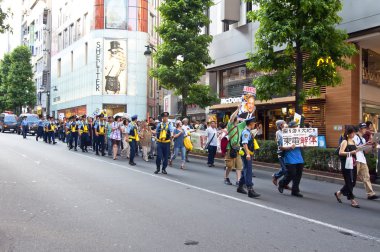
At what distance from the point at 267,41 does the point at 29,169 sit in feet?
30.0

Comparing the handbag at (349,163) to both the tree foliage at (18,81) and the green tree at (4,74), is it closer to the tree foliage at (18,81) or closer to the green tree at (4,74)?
the tree foliage at (18,81)

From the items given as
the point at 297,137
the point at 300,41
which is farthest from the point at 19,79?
the point at 297,137

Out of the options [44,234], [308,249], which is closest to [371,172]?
[308,249]

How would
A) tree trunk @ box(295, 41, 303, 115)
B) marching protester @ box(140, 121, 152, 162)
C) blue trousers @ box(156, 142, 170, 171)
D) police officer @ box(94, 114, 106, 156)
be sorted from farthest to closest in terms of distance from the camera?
police officer @ box(94, 114, 106, 156)
marching protester @ box(140, 121, 152, 162)
tree trunk @ box(295, 41, 303, 115)
blue trousers @ box(156, 142, 170, 171)

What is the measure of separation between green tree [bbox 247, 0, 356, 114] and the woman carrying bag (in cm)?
604

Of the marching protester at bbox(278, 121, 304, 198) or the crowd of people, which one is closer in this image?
the crowd of people

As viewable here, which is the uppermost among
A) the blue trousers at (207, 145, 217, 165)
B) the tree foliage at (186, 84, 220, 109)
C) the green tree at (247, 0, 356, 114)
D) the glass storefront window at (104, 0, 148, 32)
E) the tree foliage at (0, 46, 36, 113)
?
the glass storefront window at (104, 0, 148, 32)

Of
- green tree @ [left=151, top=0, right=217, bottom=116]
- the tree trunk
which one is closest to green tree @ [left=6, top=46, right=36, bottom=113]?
green tree @ [left=151, top=0, right=217, bottom=116]

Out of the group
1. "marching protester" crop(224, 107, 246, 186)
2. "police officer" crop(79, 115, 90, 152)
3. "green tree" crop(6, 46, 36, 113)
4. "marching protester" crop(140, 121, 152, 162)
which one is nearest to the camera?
"marching protester" crop(224, 107, 246, 186)

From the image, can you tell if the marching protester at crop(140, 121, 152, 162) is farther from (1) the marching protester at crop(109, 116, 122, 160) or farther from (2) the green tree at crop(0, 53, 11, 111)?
(2) the green tree at crop(0, 53, 11, 111)

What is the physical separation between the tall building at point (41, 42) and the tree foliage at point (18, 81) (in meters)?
3.07

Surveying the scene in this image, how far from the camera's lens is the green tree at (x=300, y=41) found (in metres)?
14.3

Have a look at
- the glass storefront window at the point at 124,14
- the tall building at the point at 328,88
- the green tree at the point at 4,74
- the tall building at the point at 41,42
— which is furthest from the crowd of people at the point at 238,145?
the tall building at the point at 41,42

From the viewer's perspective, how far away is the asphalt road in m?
5.38
